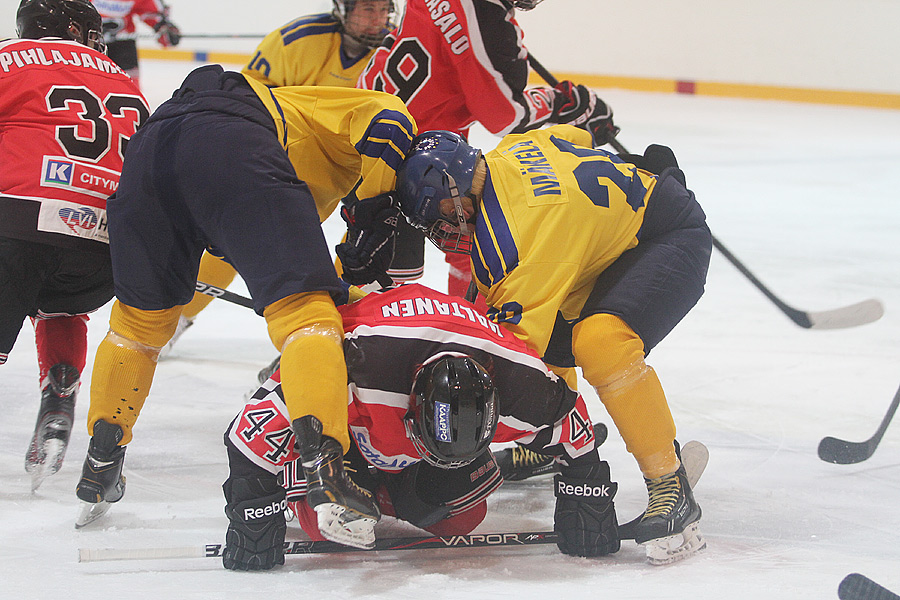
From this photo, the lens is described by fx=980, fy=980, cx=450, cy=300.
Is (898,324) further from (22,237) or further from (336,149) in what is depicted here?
(22,237)

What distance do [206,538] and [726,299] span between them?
2.63 metres

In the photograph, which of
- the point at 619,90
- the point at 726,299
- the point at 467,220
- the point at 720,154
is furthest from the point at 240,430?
the point at 619,90

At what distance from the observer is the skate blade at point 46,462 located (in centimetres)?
226

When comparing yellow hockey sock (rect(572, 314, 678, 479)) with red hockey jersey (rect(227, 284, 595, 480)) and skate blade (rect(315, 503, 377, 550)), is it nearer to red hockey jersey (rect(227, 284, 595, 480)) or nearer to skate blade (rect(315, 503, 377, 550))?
red hockey jersey (rect(227, 284, 595, 480))

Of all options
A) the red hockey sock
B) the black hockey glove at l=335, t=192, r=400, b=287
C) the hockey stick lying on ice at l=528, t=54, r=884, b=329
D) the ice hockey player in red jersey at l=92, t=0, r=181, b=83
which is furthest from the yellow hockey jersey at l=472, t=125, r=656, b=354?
the ice hockey player in red jersey at l=92, t=0, r=181, b=83

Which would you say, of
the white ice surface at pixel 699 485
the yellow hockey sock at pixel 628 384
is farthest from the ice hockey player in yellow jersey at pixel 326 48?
the yellow hockey sock at pixel 628 384

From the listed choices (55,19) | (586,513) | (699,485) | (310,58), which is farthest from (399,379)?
(310,58)

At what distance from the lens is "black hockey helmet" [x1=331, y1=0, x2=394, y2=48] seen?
3074 mm

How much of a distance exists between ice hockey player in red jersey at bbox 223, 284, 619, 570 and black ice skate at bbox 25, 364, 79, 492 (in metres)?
0.65

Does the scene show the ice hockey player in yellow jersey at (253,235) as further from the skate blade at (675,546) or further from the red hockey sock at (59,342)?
the skate blade at (675,546)

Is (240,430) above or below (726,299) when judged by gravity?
above

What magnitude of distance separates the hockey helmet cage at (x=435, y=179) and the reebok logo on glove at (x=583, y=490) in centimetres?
57

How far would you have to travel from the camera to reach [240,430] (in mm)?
1803

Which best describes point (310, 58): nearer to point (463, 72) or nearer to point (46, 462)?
point (463, 72)
